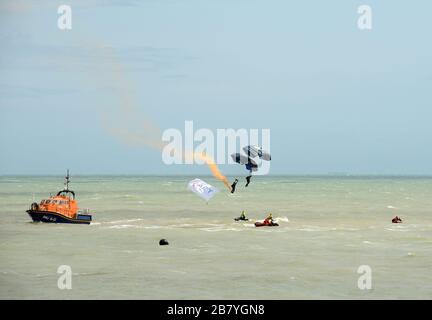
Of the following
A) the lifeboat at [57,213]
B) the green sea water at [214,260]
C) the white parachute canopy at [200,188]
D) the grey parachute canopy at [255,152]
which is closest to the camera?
the green sea water at [214,260]

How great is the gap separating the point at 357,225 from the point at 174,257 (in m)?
41.8

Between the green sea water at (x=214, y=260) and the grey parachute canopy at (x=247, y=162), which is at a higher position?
the grey parachute canopy at (x=247, y=162)

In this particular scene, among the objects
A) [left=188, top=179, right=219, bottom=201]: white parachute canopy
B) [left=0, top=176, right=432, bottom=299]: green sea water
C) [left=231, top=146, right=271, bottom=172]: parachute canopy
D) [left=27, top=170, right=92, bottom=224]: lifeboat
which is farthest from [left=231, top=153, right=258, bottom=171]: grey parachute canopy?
[left=27, top=170, right=92, bottom=224]: lifeboat

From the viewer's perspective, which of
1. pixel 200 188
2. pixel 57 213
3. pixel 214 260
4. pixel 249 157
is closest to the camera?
pixel 249 157

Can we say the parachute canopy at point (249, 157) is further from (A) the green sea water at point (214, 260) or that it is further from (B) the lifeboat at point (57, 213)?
(B) the lifeboat at point (57, 213)

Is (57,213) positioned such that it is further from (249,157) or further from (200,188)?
(249,157)

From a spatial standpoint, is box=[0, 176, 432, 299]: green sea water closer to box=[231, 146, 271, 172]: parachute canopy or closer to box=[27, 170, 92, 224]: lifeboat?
box=[27, 170, 92, 224]: lifeboat

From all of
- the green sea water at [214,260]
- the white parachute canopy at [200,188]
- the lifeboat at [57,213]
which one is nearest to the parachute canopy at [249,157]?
the green sea water at [214,260]

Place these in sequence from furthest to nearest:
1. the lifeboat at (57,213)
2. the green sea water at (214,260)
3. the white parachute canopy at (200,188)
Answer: the lifeboat at (57,213), the white parachute canopy at (200,188), the green sea water at (214,260)

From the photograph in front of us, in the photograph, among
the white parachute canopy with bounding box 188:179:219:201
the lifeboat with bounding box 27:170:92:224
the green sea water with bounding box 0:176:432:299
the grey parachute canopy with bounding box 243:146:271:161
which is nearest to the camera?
the green sea water with bounding box 0:176:432:299

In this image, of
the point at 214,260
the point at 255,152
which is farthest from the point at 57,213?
the point at 255,152

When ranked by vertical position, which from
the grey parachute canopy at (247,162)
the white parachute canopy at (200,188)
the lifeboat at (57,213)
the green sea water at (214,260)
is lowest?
the green sea water at (214,260)

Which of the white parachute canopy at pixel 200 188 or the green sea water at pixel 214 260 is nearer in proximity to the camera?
the green sea water at pixel 214 260
